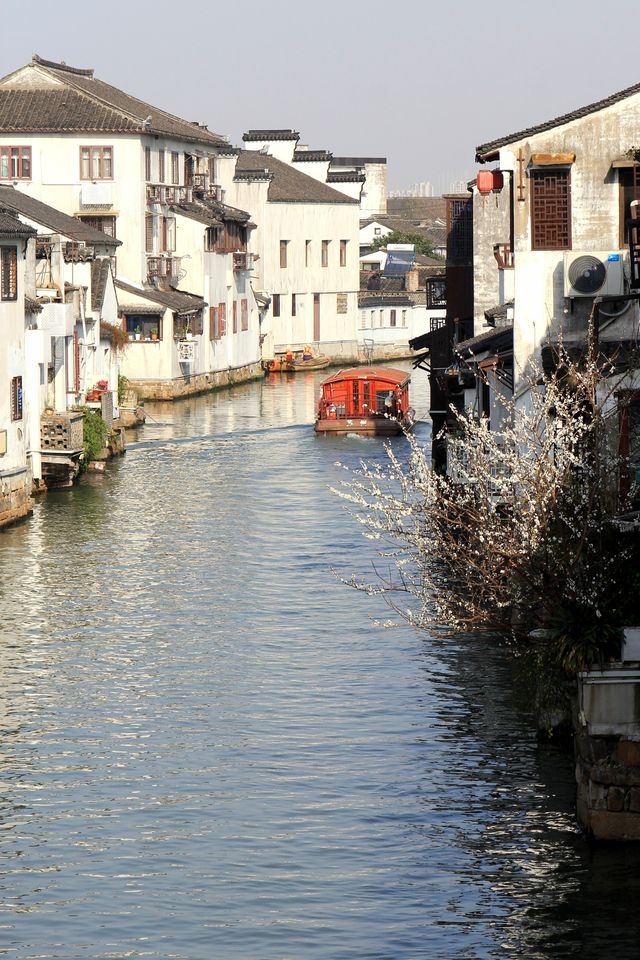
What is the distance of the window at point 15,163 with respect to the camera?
7875cm

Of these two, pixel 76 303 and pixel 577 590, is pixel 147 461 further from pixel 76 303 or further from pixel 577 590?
pixel 577 590

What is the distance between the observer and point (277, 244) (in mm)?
102375

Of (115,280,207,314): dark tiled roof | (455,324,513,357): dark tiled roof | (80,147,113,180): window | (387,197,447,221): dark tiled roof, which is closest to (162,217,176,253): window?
(115,280,207,314): dark tiled roof

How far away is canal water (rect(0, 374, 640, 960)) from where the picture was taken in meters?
17.6

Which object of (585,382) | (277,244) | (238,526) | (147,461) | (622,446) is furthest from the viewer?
(277,244)

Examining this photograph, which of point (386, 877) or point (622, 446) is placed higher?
point (622, 446)

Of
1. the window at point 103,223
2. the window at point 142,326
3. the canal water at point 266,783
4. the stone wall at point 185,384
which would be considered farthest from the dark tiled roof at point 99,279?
the canal water at point 266,783

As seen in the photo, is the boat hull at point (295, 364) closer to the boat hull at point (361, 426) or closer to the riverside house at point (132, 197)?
→ the riverside house at point (132, 197)

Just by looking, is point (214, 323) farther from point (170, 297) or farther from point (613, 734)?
point (613, 734)

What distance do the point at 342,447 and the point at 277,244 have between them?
→ 44.0m

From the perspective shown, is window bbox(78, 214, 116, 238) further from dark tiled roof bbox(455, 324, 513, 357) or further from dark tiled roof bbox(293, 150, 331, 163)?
dark tiled roof bbox(455, 324, 513, 357)

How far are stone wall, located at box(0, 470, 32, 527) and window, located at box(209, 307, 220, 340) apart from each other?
40.6 m

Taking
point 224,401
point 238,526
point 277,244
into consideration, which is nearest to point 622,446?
point 238,526

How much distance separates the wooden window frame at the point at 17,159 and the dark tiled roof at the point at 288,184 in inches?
894
